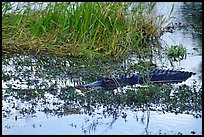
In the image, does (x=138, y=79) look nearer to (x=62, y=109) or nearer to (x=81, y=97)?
(x=81, y=97)

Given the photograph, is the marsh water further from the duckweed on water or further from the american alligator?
the american alligator

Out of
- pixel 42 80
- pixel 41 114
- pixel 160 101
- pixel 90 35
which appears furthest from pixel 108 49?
pixel 41 114

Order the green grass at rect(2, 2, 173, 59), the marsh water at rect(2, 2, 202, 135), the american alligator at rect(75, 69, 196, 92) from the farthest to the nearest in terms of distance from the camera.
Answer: the green grass at rect(2, 2, 173, 59) → the american alligator at rect(75, 69, 196, 92) → the marsh water at rect(2, 2, 202, 135)

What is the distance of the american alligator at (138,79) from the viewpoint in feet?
17.6

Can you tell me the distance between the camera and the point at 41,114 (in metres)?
4.63

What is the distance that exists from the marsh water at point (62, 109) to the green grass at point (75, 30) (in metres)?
0.26

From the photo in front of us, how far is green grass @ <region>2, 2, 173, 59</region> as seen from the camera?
678 cm

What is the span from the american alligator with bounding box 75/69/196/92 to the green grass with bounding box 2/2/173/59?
1.08m

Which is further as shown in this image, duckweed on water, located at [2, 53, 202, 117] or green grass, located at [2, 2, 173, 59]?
green grass, located at [2, 2, 173, 59]

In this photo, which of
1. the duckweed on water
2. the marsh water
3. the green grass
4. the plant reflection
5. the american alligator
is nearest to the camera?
the marsh water

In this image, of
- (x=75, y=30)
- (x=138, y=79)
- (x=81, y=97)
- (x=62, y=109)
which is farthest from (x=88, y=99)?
(x=75, y=30)

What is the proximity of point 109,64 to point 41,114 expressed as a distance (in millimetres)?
1920

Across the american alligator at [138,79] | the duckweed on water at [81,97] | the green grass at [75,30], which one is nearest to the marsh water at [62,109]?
the duckweed on water at [81,97]

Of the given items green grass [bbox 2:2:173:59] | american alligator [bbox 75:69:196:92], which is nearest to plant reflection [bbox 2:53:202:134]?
american alligator [bbox 75:69:196:92]
